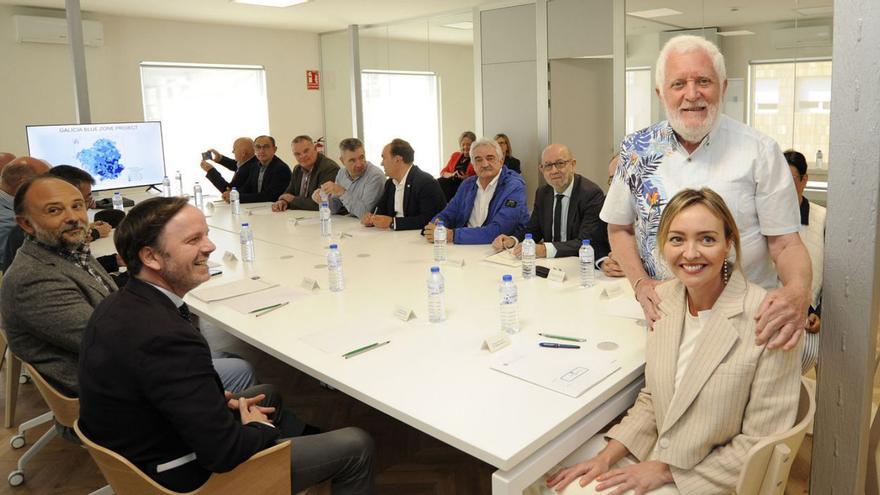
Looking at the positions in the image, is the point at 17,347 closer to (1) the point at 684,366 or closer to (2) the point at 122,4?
(1) the point at 684,366

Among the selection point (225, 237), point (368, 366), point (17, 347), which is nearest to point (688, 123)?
point (368, 366)

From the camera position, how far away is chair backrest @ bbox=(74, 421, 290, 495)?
1504mm

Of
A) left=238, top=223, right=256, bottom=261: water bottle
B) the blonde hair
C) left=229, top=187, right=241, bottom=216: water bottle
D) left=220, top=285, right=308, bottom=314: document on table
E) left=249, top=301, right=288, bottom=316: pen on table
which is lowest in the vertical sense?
left=249, top=301, right=288, bottom=316: pen on table

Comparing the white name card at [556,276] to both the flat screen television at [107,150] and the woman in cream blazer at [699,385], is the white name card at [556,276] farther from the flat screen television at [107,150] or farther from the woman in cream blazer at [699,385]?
the flat screen television at [107,150]

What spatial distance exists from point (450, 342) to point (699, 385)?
86 centimetres

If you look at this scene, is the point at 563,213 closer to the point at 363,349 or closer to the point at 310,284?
the point at 310,284

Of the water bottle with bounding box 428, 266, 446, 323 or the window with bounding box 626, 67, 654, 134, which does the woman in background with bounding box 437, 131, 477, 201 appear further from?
the water bottle with bounding box 428, 266, 446, 323

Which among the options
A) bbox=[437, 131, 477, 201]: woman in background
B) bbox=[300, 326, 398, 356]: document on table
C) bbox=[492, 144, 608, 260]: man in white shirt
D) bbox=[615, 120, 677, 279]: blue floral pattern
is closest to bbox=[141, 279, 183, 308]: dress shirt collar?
bbox=[300, 326, 398, 356]: document on table

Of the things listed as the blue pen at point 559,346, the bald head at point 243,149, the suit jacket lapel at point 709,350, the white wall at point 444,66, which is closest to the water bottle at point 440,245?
the blue pen at point 559,346

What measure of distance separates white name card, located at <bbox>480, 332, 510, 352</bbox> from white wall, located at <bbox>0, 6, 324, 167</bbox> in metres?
7.24

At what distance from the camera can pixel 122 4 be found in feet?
22.9

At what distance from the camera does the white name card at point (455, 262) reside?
330 centimetres

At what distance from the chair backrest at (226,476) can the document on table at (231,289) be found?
4.10 ft

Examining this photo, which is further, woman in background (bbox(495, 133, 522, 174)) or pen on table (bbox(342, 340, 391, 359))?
woman in background (bbox(495, 133, 522, 174))
